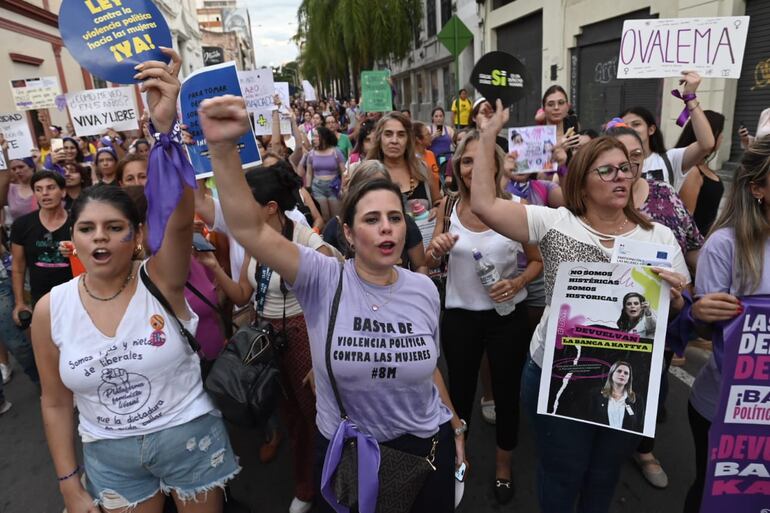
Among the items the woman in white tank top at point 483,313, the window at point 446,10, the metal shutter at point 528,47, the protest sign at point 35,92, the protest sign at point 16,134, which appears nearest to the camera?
the woman in white tank top at point 483,313

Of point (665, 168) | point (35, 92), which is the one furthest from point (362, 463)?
point (35, 92)

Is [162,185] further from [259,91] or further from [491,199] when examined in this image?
[259,91]

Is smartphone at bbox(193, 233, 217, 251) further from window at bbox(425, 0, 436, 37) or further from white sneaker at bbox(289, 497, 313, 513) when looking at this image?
window at bbox(425, 0, 436, 37)

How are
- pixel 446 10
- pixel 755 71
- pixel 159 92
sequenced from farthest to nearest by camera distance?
pixel 446 10, pixel 755 71, pixel 159 92

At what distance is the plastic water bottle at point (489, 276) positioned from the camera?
2.59 m

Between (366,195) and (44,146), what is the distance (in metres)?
9.28

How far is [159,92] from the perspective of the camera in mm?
1703

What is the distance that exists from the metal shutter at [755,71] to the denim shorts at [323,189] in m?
6.41

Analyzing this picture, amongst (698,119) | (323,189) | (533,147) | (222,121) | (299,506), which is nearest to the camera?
(222,121)

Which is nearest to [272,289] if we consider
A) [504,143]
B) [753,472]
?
[753,472]

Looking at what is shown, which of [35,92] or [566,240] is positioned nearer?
[566,240]

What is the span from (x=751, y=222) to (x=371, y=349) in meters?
1.51

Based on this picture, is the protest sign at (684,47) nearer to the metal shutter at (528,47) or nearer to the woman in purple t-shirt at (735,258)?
the woman in purple t-shirt at (735,258)

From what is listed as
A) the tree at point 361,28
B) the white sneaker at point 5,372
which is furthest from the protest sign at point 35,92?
the tree at point 361,28
